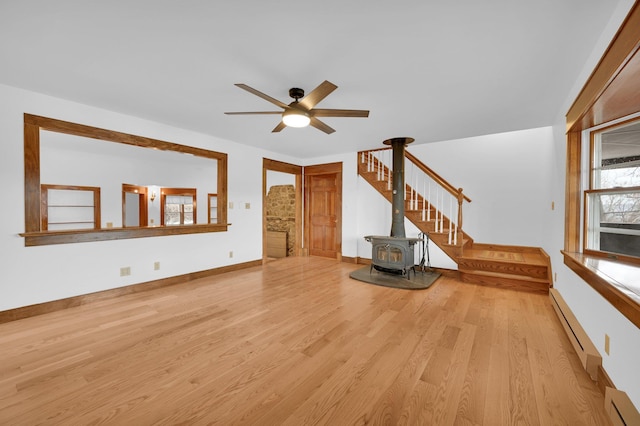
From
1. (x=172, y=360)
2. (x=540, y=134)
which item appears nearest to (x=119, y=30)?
(x=172, y=360)

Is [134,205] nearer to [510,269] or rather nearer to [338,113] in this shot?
[338,113]

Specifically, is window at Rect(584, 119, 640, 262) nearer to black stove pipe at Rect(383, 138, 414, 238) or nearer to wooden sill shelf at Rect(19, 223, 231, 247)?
black stove pipe at Rect(383, 138, 414, 238)

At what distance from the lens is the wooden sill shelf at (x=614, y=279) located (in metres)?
1.41

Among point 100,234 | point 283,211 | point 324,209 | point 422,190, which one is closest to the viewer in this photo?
point 100,234

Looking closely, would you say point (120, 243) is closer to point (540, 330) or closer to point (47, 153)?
point (47, 153)

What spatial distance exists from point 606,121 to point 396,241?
8.93 ft

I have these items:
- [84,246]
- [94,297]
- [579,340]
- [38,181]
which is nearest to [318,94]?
[579,340]

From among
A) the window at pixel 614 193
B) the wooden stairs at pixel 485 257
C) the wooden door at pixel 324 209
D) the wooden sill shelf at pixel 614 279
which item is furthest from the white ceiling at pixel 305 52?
the wooden door at pixel 324 209

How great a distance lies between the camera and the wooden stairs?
389cm

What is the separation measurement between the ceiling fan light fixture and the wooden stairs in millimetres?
3063

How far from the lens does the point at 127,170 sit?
6.41m

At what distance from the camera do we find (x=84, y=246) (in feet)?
11.0

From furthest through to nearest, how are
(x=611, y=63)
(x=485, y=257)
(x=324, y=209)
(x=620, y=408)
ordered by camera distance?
(x=324, y=209)
(x=485, y=257)
(x=611, y=63)
(x=620, y=408)

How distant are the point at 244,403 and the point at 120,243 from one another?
3.14 meters
